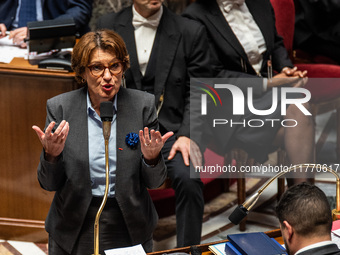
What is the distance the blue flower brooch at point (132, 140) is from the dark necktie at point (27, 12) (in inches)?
64.2

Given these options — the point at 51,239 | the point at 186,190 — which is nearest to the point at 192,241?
the point at 186,190

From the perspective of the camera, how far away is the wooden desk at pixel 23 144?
331 centimetres

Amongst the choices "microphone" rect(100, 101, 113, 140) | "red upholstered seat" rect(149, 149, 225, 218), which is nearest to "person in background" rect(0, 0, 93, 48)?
"red upholstered seat" rect(149, 149, 225, 218)

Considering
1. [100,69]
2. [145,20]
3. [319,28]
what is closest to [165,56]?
[145,20]

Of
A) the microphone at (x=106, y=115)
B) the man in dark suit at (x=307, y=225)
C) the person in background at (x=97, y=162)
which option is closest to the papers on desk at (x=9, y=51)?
the person in background at (x=97, y=162)

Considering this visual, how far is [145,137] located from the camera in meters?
2.38

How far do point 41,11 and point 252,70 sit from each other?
1422mm

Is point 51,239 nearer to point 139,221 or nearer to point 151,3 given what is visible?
point 139,221

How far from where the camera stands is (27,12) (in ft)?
12.6

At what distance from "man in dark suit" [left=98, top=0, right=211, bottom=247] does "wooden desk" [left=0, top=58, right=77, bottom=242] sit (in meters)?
0.41

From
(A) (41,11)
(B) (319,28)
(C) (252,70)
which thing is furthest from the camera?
(B) (319,28)

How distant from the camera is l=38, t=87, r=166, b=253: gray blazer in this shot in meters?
2.55

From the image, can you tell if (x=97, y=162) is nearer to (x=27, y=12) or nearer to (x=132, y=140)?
(x=132, y=140)

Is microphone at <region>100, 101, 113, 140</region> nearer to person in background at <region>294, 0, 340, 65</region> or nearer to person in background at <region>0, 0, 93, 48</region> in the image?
person in background at <region>0, 0, 93, 48</region>
